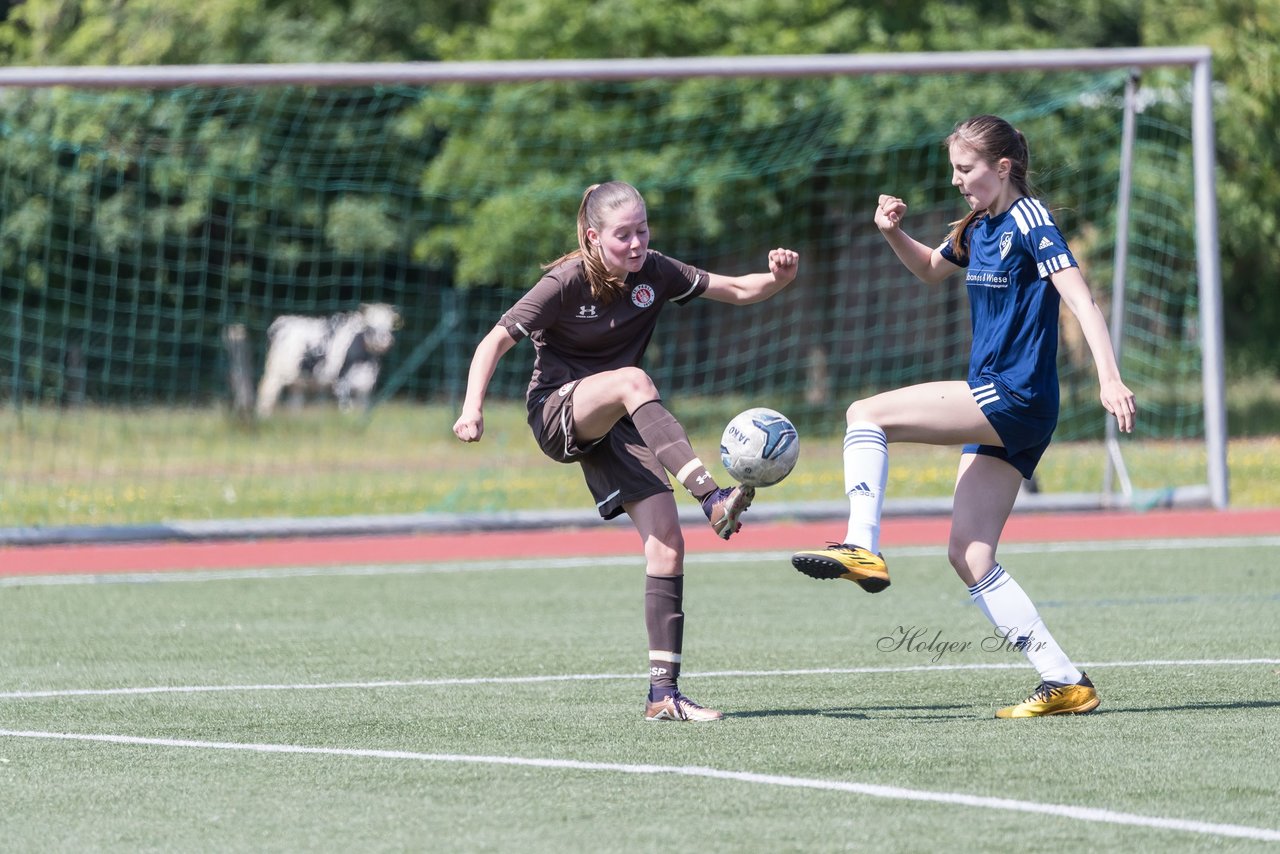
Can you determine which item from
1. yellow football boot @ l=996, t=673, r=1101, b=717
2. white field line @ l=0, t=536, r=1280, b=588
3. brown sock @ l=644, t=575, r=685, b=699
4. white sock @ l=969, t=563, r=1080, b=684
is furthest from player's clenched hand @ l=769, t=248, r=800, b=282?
white field line @ l=0, t=536, r=1280, b=588

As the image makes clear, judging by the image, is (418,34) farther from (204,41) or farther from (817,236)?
(817,236)

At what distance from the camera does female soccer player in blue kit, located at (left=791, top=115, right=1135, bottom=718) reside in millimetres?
5547

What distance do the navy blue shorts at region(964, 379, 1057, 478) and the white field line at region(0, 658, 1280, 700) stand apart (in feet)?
4.98

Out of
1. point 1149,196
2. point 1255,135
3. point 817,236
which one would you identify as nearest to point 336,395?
point 817,236

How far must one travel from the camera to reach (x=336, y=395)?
2117 cm

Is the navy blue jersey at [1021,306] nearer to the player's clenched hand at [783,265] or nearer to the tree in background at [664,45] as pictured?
the player's clenched hand at [783,265]

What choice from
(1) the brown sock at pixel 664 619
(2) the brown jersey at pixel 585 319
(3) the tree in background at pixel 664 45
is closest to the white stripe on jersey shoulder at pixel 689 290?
(2) the brown jersey at pixel 585 319

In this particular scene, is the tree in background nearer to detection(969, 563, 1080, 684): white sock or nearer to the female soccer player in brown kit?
the female soccer player in brown kit

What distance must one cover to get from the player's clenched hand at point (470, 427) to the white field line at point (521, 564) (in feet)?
18.9

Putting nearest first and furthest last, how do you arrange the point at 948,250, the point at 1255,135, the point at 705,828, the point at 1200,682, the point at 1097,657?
1. the point at 705,828
2. the point at 948,250
3. the point at 1200,682
4. the point at 1097,657
5. the point at 1255,135

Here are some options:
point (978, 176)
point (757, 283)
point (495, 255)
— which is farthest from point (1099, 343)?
point (495, 255)

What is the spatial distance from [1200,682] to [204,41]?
21.3 metres

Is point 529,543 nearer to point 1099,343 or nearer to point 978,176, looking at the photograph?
point 978,176

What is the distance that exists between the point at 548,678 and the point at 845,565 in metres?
2.00
